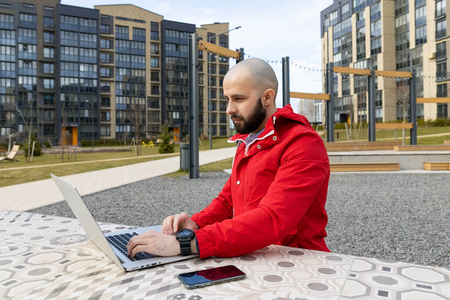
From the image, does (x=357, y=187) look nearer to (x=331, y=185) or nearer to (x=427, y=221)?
(x=331, y=185)

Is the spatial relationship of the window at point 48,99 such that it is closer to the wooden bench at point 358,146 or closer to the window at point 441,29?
the window at point 441,29

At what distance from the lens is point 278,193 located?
4.61 ft

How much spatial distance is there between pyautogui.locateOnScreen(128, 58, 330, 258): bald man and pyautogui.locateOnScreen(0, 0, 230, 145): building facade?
52.4 m

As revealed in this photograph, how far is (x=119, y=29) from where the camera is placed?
64812 mm

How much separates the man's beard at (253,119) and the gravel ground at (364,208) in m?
2.66

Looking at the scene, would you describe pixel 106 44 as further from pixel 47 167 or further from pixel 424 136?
pixel 424 136

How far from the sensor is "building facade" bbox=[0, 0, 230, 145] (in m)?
57.4

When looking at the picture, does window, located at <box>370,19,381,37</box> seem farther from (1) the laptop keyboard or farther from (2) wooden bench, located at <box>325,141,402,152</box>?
(1) the laptop keyboard

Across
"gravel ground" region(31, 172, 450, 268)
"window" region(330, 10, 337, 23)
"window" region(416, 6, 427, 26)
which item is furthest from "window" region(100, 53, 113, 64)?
"gravel ground" region(31, 172, 450, 268)

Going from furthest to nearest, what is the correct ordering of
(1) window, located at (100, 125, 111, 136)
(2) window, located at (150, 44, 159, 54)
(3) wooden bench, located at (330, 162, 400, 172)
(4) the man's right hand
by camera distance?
(2) window, located at (150, 44, 159, 54) → (1) window, located at (100, 125, 111, 136) → (3) wooden bench, located at (330, 162, 400, 172) → (4) the man's right hand

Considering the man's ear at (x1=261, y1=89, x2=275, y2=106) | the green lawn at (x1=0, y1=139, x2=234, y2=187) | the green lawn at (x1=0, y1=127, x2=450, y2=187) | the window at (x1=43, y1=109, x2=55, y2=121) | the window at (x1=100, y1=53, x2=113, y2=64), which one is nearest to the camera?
the man's ear at (x1=261, y1=89, x2=275, y2=106)

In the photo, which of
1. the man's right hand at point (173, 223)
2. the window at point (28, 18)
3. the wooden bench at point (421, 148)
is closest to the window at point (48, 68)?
the window at point (28, 18)

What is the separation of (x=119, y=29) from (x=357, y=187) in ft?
213

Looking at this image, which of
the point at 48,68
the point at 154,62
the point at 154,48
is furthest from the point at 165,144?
the point at 154,48
